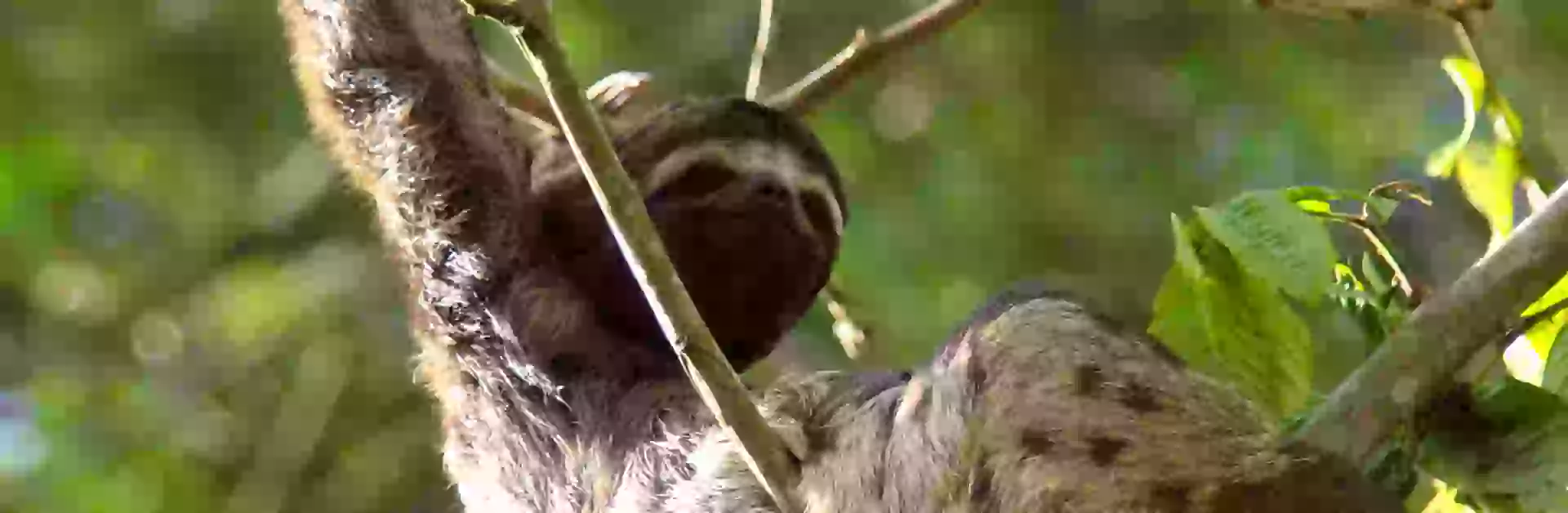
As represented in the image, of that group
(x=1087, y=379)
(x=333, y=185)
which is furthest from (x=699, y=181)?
(x=333, y=185)

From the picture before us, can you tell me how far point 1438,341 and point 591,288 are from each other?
156 centimetres

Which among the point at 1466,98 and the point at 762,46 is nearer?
the point at 1466,98

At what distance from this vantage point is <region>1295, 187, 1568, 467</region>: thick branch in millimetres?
1361

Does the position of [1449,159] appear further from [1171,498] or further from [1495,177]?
[1171,498]

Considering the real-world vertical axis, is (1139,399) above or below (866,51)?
below

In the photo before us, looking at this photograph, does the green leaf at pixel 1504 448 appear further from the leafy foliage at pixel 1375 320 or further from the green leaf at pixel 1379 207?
the green leaf at pixel 1379 207

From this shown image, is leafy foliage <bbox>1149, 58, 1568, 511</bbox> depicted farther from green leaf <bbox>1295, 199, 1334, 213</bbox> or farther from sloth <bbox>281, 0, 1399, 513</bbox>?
sloth <bbox>281, 0, 1399, 513</bbox>

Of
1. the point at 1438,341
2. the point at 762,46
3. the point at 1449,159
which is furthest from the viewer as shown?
the point at 762,46

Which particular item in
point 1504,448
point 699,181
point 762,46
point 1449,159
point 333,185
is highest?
point 333,185

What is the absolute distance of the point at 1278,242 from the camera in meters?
1.61

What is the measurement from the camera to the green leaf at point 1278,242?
1569 millimetres

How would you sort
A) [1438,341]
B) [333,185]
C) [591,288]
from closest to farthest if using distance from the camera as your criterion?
[1438,341] < [591,288] < [333,185]

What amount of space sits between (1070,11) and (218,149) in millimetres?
3274

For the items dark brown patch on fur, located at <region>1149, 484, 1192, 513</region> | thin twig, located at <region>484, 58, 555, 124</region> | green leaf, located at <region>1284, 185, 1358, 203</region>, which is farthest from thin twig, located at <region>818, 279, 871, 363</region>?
dark brown patch on fur, located at <region>1149, 484, 1192, 513</region>
